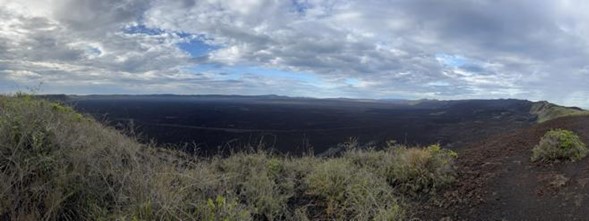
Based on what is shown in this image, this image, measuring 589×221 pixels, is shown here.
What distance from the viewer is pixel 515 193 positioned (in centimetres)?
639

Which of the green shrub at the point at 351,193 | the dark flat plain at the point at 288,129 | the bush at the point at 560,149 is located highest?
the bush at the point at 560,149

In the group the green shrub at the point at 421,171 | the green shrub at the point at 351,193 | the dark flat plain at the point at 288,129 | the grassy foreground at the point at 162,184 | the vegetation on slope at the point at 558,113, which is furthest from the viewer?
the dark flat plain at the point at 288,129

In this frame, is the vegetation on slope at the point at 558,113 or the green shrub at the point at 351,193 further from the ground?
the vegetation on slope at the point at 558,113

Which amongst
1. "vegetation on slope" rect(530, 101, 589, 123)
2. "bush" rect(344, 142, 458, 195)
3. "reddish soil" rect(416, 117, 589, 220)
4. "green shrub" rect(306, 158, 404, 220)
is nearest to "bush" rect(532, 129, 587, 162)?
"reddish soil" rect(416, 117, 589, 220)

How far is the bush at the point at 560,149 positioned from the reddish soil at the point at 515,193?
15 centimetres

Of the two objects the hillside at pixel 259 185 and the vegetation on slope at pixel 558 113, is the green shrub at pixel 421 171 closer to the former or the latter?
the hillside at pixel 259 185

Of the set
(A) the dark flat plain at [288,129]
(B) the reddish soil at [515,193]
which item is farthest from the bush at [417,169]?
(A) the dark flat plain at [288,129]

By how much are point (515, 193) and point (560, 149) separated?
5.49 ft

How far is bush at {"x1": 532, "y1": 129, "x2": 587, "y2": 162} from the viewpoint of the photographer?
739 cm

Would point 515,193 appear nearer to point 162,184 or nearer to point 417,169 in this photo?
point 417,169

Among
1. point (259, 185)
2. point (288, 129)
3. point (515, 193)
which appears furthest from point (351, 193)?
point (288, 129)

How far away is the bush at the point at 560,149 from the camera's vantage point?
739 centimetres

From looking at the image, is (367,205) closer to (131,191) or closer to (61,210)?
(131,191)

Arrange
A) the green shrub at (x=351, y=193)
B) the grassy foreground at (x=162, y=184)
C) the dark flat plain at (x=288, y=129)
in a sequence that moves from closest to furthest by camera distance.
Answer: the grassy foreground at (x=162, y=184), the green shrub at (x=351, y=193), the dark flat plain at (x=288, y=129)
